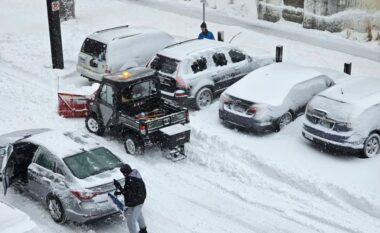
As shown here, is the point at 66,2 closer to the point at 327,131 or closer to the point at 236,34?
the point at 236,34

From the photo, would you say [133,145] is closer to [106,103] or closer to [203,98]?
[106,103]

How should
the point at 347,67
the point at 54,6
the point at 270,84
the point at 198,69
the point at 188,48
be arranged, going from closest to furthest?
1. the point at 270,84
2. the point at 198,69
3. the point at 188,48
4. the point at 347,67
5. the point at 54,6

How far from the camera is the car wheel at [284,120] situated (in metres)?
16.1

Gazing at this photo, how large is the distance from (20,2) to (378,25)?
16.9 meters

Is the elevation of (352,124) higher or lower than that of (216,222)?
higher

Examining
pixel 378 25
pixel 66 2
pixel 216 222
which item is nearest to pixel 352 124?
pixel 216 222

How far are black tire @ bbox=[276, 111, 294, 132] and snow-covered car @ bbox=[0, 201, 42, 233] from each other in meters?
7.49

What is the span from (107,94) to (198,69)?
314 cm

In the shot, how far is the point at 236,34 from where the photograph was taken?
81.9 feet

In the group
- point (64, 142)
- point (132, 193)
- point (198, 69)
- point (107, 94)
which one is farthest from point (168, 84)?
point (132, 193)

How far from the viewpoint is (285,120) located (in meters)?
16.3

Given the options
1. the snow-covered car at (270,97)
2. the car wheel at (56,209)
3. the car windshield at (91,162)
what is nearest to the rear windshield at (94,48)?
the snow-covered car at (270,97)

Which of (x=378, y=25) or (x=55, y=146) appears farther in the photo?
(x=378, y=25)

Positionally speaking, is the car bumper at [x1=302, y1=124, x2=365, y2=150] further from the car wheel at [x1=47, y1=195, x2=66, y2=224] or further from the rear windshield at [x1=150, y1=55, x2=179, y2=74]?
the car wheel at [x1=47, y1=195, x2=66, y2=224]
